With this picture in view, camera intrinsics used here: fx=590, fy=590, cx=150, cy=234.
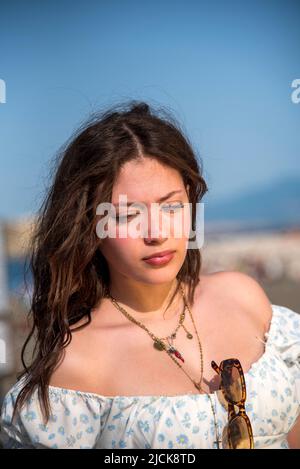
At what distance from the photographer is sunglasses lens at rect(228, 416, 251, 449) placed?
1.85 m

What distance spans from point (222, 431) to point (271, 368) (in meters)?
0.30

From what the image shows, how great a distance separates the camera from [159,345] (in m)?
2.09

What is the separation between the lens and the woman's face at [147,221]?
1.90m

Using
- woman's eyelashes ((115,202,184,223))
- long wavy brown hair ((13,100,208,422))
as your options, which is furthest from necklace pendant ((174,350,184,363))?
woman's eyelashes ((115,202,184,223))

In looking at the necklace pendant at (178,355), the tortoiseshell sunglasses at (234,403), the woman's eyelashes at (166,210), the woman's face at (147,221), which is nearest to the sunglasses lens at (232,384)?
the tortoiseshell sunglasses at (234,403)

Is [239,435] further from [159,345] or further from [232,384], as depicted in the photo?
[159,345]

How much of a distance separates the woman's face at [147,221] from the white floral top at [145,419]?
414mm

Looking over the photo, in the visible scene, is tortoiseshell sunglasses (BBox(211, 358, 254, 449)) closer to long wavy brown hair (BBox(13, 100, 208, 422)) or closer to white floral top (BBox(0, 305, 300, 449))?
white floral top (BBox(0, 305, 300, 449))

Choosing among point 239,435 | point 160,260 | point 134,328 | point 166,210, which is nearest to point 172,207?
point 166,210

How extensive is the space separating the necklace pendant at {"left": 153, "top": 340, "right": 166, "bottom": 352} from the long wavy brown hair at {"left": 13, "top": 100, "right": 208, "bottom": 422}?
0.24 meters

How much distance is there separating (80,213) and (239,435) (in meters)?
0.90

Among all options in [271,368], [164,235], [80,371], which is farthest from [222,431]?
[164,235]
